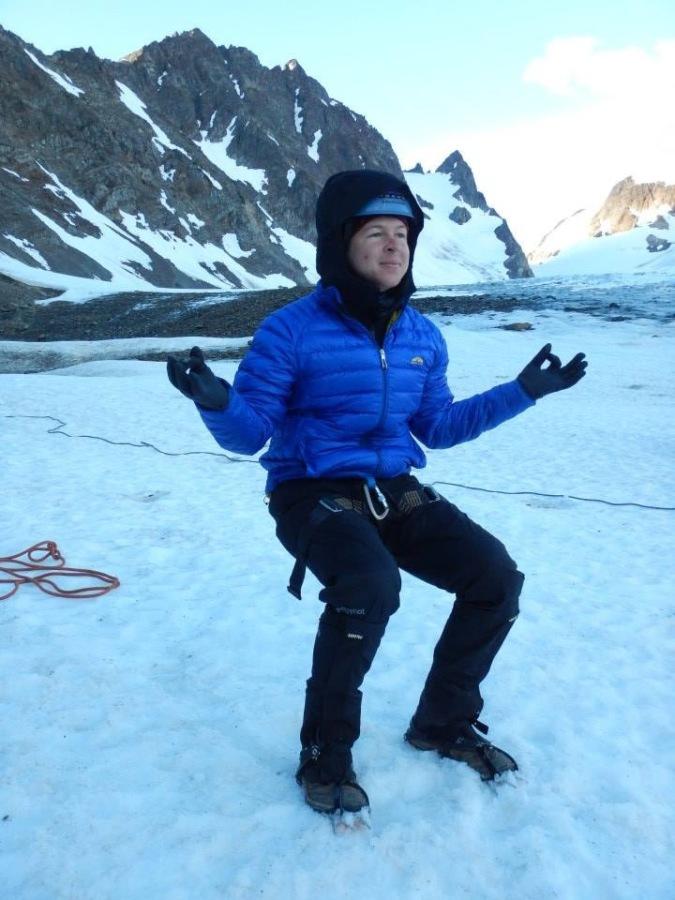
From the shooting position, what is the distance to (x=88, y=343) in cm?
2380

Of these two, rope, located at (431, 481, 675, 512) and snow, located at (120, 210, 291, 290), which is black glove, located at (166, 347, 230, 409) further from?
snow, located at (120, 210, 291, 290)

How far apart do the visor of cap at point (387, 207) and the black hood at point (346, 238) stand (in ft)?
0.05

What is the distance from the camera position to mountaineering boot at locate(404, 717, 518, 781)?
289 cm

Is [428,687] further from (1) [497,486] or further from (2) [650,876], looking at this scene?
(1) [497,486]

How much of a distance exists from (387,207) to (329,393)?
0.82m

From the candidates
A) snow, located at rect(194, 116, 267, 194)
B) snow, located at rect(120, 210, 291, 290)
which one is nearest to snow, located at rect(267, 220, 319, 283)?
snow, located at rect(194, 116, 267, 194)

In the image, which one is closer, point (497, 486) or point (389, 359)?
point (389, 359)

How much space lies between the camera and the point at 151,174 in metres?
72.8

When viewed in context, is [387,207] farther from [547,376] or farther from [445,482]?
[445,482]

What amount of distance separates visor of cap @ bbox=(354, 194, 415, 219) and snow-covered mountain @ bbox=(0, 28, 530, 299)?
119ft

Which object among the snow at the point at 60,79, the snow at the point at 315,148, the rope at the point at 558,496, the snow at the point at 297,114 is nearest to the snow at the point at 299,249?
the snow at the point at 60,79

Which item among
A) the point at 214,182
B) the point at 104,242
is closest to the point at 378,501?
the point at 104,242

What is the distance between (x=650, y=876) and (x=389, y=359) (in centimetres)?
215

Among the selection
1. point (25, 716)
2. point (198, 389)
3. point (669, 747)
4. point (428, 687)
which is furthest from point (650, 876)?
point (25, 716)
